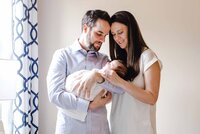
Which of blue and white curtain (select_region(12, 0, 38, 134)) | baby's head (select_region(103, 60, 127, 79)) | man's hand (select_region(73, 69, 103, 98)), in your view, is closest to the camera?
man's hand (select_region(73, 69, 103, 98))

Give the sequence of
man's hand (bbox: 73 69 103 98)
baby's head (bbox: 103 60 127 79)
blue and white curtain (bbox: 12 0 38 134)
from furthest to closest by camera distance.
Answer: blue and white curtain (bbox: 12 0 38 134) < baby's head (bbox: 103 60 127 79) < man's hand (bbox: 73 69 103 98)

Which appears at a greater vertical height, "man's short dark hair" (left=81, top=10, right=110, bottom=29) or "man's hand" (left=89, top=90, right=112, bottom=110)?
"man's short dark hair" (left=81, top=10, right=110, bottom=29)

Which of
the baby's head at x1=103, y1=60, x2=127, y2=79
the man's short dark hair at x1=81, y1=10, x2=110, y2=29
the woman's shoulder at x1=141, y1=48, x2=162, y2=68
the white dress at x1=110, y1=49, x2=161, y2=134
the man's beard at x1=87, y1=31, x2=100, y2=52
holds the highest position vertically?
the man's short dark hair at x1=81, y1=10, x2=110, y2=29

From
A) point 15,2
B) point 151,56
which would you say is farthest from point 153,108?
point 15,2

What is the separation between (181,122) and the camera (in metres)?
2.32

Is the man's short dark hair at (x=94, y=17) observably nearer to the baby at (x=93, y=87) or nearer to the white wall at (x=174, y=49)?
the baby at (x=93, y=87)

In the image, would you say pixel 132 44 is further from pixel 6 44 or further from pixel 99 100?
pixel 6 44

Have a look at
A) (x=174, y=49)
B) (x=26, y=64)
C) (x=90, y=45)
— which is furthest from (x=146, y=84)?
(x=26, y=64)

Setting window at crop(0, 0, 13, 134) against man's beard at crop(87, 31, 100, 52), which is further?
window at crop(0, 0, 13, 134)

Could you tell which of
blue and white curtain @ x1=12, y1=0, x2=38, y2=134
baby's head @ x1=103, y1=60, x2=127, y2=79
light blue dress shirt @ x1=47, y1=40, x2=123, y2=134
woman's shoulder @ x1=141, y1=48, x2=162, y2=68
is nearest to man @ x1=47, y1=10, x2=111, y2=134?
light blue dress shirt @ x1=47, y1=40, x2=123, y2=134

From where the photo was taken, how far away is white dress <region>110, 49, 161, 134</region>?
1.63 m

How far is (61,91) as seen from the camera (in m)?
1.60

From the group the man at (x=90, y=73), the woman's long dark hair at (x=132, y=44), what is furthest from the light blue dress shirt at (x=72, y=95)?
the woman's long dark hair at (x=132, y=44)

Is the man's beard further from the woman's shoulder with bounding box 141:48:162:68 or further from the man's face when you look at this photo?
the woman's shoulder with bounding box 141:48:162:68
